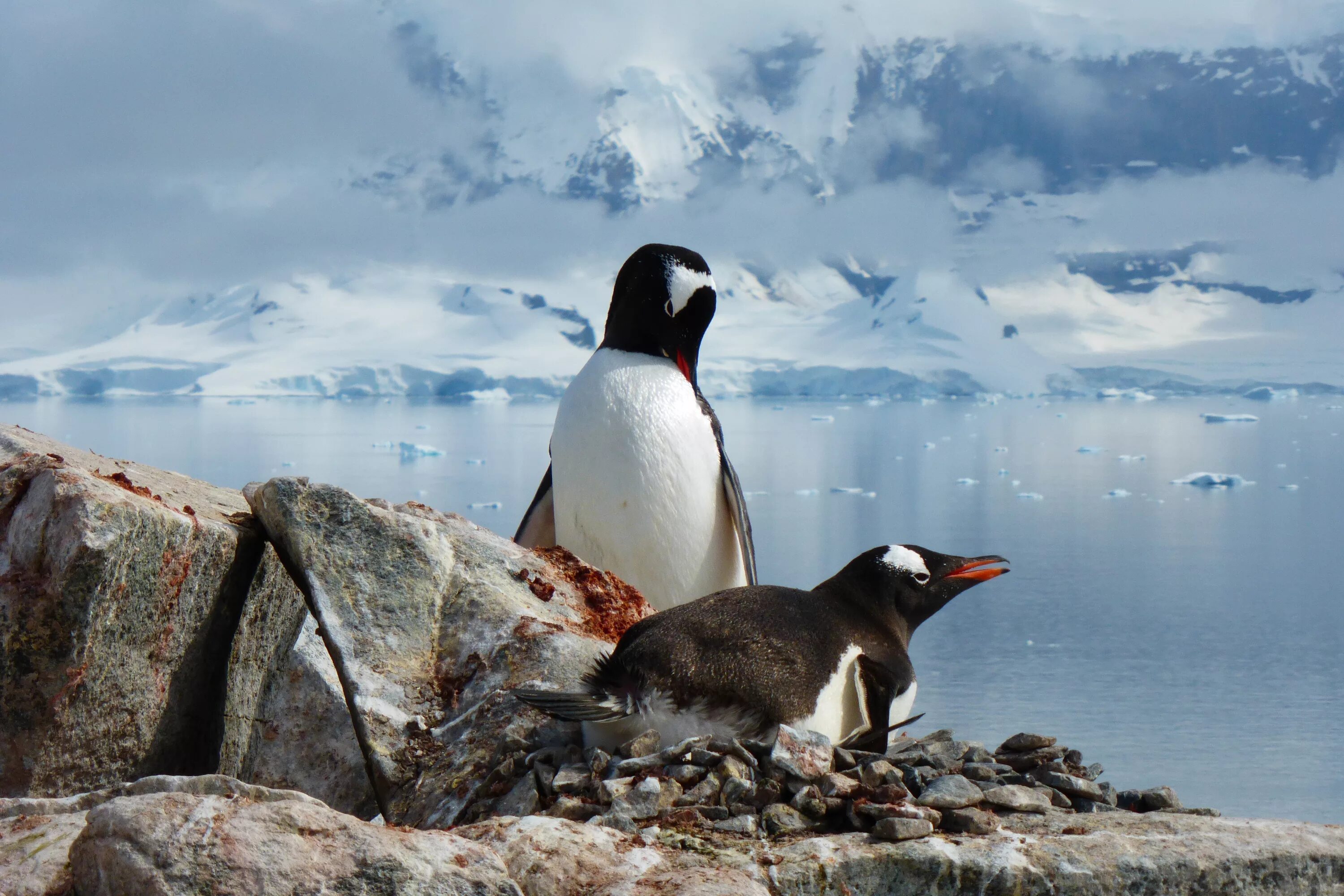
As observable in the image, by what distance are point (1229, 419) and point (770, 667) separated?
34962 millimetres

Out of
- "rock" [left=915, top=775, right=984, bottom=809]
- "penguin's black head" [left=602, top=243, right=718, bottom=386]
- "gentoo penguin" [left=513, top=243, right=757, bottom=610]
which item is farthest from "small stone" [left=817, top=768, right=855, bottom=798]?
"penguin's black head" [left=602, top=243, right=718, bottom=386]

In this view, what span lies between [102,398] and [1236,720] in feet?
179

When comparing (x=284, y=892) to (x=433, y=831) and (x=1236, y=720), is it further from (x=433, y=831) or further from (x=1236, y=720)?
(x=1236, y=720)

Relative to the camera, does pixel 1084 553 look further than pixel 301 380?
No

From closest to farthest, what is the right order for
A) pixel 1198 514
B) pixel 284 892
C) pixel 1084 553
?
1. pixel 284 892
2. pixel 1084 553
3. pixel 1198 514

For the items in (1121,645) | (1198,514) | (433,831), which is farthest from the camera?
(1198,514)

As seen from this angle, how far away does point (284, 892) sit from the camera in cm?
155

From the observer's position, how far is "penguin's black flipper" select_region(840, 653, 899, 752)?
7.88 feet

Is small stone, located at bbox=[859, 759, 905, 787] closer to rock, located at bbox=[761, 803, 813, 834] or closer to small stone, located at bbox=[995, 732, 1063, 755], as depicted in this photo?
rock, located at bbox=[761, 803, 813, 834]

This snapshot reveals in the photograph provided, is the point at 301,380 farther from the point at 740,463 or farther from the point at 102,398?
the point at 740,463

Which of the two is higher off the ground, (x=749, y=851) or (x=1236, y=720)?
(x=749, y=851)

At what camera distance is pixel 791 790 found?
1938 mm

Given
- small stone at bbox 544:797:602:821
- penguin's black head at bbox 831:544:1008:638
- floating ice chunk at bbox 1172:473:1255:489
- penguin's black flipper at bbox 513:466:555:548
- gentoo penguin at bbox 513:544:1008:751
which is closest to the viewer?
small stone at bbox 544:797:602:821

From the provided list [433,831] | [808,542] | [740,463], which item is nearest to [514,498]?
[808,542]
